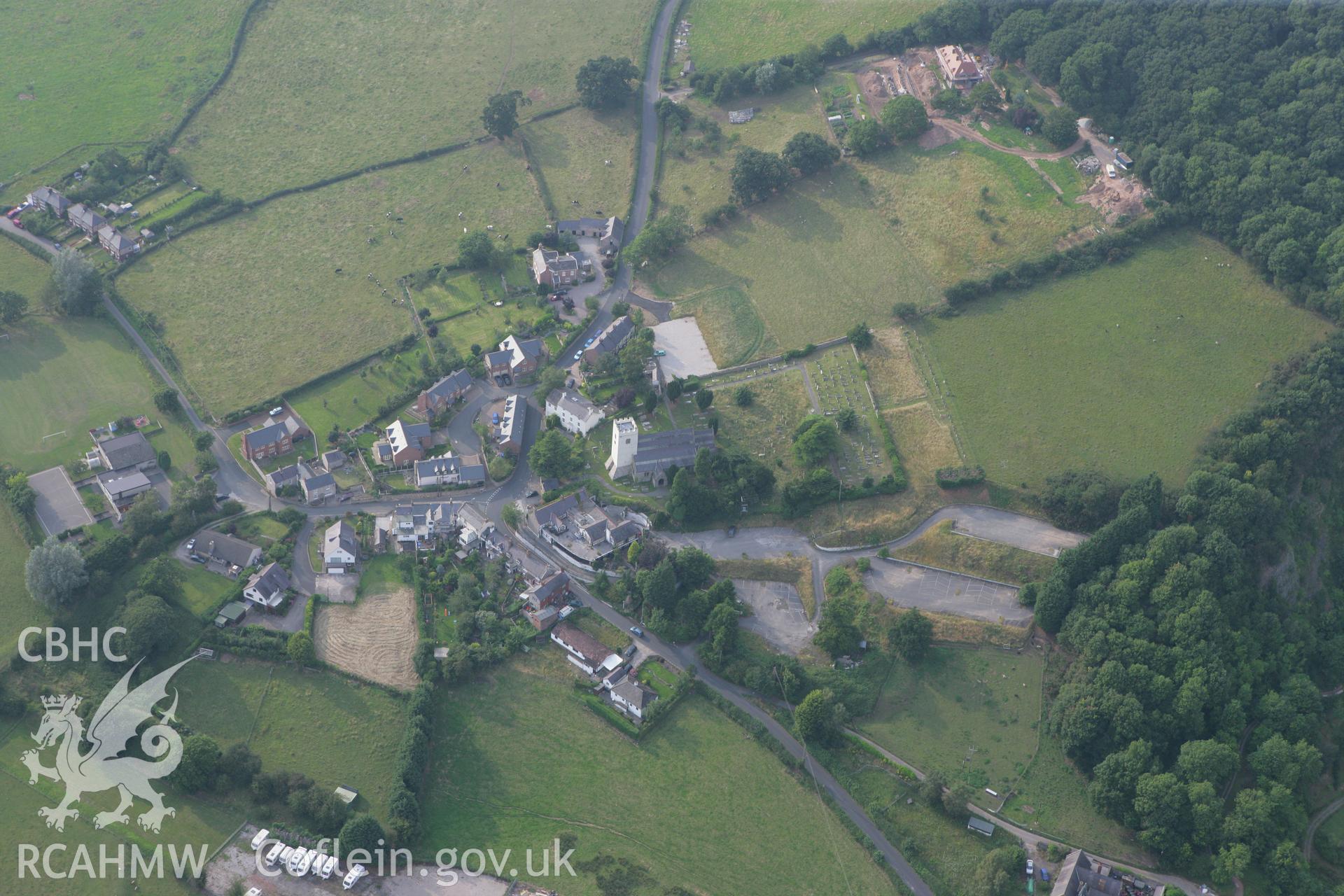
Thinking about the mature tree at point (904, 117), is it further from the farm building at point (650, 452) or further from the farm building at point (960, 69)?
the farm building at point (650, 452)

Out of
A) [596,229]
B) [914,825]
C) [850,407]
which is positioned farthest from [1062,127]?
[914,825]

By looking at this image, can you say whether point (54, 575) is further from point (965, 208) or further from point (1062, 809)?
point (965, 208)

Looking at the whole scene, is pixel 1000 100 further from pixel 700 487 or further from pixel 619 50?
pixel 700 487

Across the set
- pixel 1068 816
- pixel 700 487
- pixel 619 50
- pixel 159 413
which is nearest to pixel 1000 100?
pixel 619 50

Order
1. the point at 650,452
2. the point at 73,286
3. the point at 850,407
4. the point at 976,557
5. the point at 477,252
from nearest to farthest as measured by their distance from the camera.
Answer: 1. the point at 976,557
2. the point at 650,452
3. the point at 850,407
4. the point at 73,286
5. the point at 477,252

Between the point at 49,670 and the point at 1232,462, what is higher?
the point at 49,670

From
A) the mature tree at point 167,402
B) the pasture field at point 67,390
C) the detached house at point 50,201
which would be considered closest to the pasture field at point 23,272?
the pasture field at point 67,390
